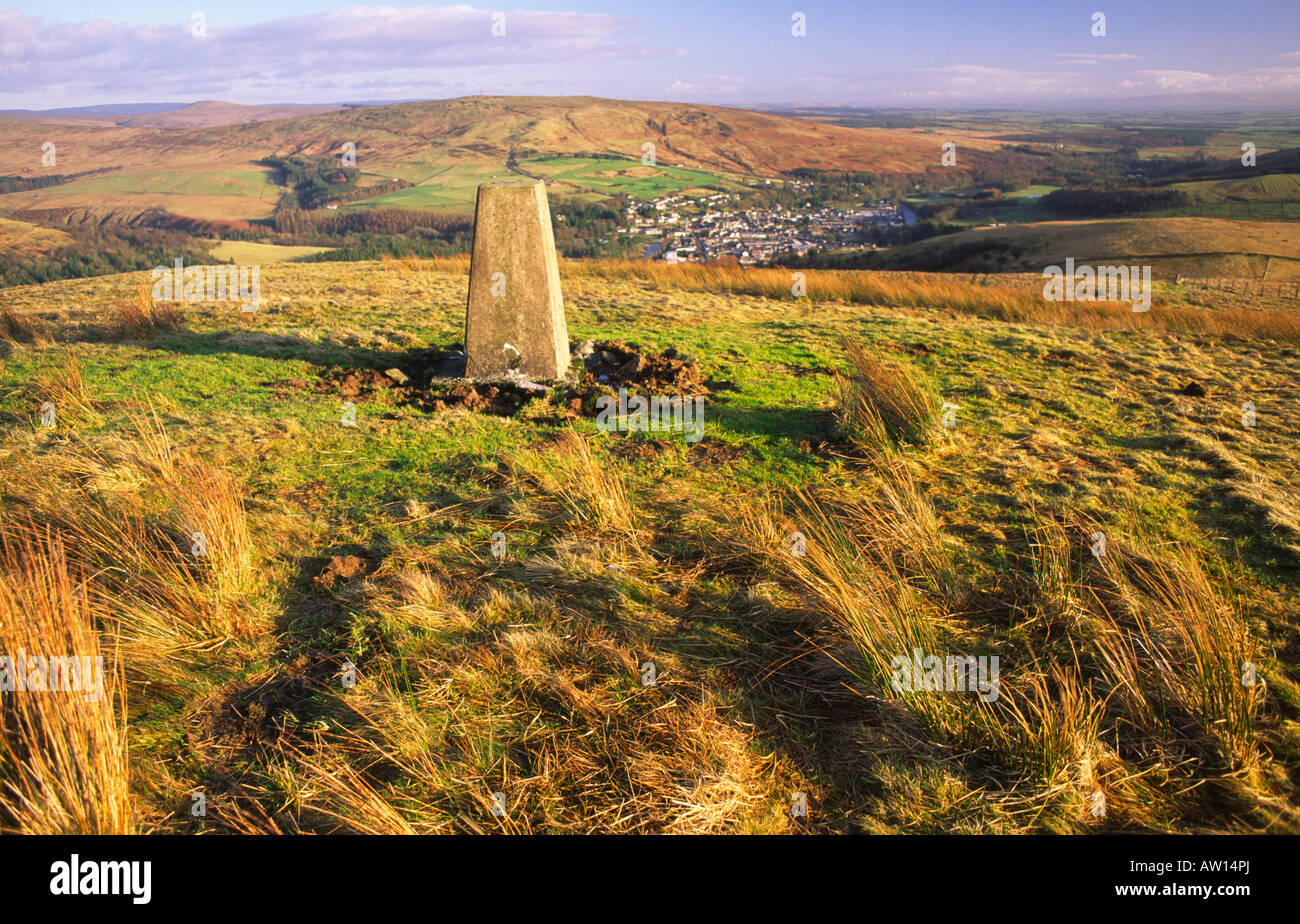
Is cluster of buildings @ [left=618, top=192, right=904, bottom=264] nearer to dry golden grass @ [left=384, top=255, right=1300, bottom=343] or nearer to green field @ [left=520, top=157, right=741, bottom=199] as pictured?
green field @ [left=520, top=157, right=741, bottom=199]

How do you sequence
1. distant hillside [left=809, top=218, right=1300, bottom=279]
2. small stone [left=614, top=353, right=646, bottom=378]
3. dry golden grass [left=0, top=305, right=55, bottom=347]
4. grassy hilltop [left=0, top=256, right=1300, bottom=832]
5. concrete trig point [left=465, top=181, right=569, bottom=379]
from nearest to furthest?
grassy hilltop [left=0, top=256, right=1300, bottom=832], concrete trig point [left=465, top=181, right=569, bottom=379], small stone [left=614, top=353, right=646, bottom=378], dry golden grass [left=0, top=305, right=55, bottom=347], distant hillside [left=809, top=218, right=1300, bottom=279]

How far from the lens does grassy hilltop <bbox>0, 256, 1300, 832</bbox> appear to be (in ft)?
7.54

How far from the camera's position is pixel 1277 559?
12.3 feet

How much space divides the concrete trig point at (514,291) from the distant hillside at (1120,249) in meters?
23.0

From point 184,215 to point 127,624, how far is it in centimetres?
7256

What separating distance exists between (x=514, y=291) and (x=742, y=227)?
43820 millimetres

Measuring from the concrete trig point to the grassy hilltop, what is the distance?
62 cm

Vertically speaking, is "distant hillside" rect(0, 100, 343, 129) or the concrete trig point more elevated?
"distant hillside" rect(0, 100, 343, 129)

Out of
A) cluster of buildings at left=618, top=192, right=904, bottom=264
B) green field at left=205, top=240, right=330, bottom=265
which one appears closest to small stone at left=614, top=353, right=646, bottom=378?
cluster of buildings at left=618, top=192, right=904, bottom=264

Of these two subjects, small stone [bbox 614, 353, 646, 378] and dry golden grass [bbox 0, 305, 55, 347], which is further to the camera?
dry golden grass [bbox 0, 305, 55, 347]

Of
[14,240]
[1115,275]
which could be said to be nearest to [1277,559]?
[1115,275]

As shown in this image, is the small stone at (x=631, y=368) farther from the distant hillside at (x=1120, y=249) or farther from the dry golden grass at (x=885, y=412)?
the distant hillside at (x=1120, y=249)

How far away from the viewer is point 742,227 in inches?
1837
